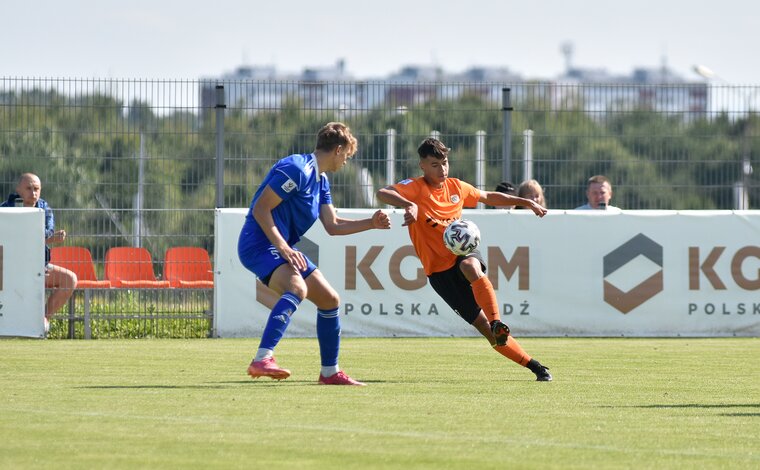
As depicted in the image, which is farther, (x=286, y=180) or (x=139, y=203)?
(x=139, y=203)

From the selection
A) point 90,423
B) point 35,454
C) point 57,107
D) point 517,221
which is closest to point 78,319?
point 57,107

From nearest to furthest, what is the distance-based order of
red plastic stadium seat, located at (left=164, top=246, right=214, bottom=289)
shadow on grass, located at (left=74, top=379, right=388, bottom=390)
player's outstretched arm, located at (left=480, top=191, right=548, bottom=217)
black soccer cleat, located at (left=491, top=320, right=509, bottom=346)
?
shadow on grass, located at (left=74, top=379, right=388, bottom=390) < black soccer cleat, located at (left=491, top=320, right=509, bottom=346) < player's outstretched arm, located at (left=480, top=191, right=548, bottom=217) < red plastic stadium seat, located at (left=164, top=246, right=214, bottom=289)

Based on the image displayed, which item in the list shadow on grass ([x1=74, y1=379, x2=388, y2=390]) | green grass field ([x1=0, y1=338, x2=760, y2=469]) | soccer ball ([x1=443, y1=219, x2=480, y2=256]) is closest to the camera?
green grass field ([x1=0, y1=338, x2=760, y2=469])

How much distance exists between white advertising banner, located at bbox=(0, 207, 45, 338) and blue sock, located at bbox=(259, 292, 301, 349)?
7.24m

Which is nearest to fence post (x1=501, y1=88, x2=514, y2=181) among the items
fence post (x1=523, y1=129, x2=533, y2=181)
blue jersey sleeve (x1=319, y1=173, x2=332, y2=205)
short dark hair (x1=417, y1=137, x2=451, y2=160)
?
fence post (x1=523, y1=129, x2=533, y2=181)

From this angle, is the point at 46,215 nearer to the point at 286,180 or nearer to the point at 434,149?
the point at 434,149

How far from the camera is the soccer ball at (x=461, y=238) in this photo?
11453 millimetres

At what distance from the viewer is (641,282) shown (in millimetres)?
17562

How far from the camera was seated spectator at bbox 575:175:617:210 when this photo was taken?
58.2 ft

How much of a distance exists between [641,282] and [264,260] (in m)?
8.21

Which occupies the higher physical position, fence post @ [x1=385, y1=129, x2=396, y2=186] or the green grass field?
fence post @ [x1=385, y1=129, x2=396, y2=186]

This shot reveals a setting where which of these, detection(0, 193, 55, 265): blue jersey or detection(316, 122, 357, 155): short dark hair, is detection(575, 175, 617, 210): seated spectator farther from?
detection(316, 122, 357, 155): short dark hair

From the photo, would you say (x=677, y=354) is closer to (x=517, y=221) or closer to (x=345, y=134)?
(x=517, y=221)

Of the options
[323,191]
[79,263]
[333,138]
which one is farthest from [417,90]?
[333,138]
